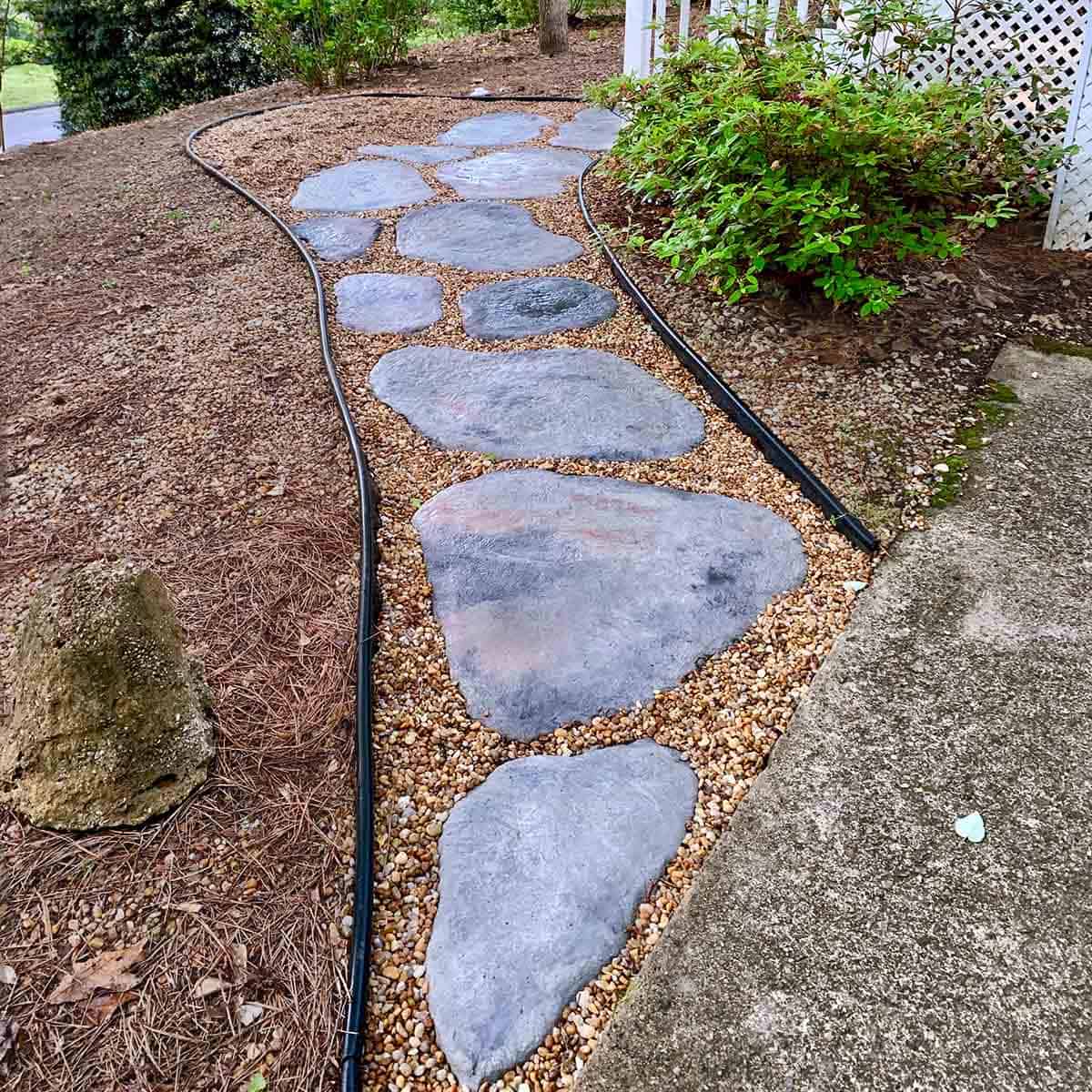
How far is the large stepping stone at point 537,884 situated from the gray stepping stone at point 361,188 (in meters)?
3.37

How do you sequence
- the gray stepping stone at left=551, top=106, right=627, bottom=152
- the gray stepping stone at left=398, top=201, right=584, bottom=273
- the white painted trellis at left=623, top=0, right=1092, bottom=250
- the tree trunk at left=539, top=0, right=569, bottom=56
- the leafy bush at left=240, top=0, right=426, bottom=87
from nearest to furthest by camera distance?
the white painted trellis at left=623, top=0, right=1092, bottom=250 → the gray stepping stone at left=398, top=201, right=584, bottom=273 → the gray stepping stone at left=551, top=106, right=627, bottom=152 → the leafy bush at left=240, top=0, right=426, bottom=87 → the tree trunk at left=539, top=0, right=569, bottom=56

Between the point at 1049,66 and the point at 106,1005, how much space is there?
4192 millimetres

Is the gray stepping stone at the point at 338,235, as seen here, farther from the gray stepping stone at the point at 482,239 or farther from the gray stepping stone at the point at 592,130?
the gray stepping stone at the point at 592,130

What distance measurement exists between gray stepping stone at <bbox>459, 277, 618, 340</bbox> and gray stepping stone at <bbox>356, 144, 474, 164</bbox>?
172 cm

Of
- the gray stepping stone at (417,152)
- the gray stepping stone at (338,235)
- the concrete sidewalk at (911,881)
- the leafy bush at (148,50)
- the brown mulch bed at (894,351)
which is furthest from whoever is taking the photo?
the leafy bush at (148,50)

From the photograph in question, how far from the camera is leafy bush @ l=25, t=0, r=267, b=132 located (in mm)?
7414

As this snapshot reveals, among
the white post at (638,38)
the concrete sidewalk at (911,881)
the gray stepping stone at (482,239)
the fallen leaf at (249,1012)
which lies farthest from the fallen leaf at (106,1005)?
the white post at (638,38)

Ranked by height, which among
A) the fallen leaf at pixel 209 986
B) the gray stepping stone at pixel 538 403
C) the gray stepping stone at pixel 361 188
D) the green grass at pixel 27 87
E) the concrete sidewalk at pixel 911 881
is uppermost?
the gray stepping stone at pixel 361 188

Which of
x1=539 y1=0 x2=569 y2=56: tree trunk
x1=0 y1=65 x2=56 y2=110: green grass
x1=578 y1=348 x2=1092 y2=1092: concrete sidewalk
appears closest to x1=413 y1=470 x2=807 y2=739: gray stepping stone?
x1=578 y1=348 x2=1092 y2=1092: concrete sidewalk

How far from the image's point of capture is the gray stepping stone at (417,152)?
188 inches

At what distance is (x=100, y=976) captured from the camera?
1328 mm

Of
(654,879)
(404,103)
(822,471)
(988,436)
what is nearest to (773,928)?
(654,879)

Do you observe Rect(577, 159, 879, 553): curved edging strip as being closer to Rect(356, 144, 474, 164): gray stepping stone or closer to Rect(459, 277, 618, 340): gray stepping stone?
Rect(459, 277, 618, 340): gray stepping stone

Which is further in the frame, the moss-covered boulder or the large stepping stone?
the moss-covered boulder
